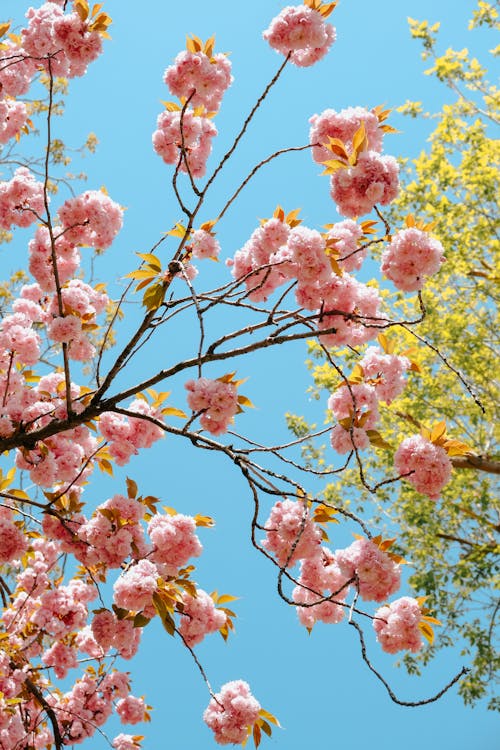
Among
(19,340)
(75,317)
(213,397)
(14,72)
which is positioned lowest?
(213,397)

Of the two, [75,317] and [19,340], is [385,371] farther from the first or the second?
[19,340]

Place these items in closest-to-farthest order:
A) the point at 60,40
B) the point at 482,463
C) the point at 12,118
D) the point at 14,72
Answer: the point at 60,40
the point at 14,72
the point at 12,118
the point at 482,463

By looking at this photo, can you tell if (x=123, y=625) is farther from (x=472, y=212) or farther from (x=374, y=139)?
(x=472, y=212)

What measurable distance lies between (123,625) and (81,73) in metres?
2.01

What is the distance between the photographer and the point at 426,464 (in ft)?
7.48

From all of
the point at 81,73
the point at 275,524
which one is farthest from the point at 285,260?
the point at 81,73

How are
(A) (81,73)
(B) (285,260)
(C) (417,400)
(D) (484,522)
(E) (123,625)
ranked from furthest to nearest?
(C) (417,400) < (D) (484,522) < (A) (81,73) < (E) (123,625) < (B) (285,260)

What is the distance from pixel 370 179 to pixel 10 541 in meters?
1.92

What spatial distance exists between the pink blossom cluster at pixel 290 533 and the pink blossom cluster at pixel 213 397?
43 centimetres

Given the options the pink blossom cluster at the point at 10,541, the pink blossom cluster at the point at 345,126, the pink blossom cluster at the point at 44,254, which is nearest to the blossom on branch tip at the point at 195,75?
the pink blossom cluster at the point at 345,126

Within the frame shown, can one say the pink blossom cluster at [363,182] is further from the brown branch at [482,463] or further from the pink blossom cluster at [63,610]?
the brown branch at [482,463]

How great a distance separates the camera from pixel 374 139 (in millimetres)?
2611

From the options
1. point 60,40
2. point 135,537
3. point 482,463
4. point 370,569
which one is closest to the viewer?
point 370,569

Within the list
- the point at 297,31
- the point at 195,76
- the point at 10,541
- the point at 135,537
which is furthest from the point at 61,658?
the point at 297,31
